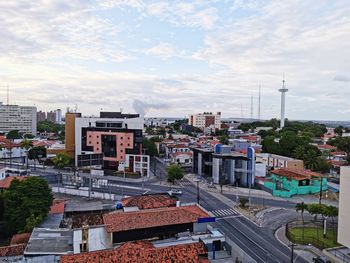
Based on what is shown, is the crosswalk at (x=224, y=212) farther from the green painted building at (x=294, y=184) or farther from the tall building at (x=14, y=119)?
the tall building at (x=14, y=119)

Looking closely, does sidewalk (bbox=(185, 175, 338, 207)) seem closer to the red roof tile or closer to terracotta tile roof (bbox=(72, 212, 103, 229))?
terracotta tile roof (bbox=(72, 212, 103, 229))

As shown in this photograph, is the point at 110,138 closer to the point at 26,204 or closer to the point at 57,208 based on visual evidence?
the point at 57,208

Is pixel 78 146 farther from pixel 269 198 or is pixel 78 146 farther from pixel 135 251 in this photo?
pixel 135 251

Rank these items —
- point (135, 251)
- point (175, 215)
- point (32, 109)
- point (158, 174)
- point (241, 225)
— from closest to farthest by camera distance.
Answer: point (135, 251) < point (175, 215) < point (241, 225) < point (158, 174) < point (32, 109)

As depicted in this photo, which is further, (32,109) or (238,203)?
(32,109)

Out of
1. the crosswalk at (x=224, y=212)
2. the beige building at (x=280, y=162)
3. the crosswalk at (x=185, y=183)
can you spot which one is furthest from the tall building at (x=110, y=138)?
the beige building at (x=280, y=162)

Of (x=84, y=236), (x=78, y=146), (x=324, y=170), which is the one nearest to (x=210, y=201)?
(x=84, y=236)

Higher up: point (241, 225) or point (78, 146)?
point (78, 146)
